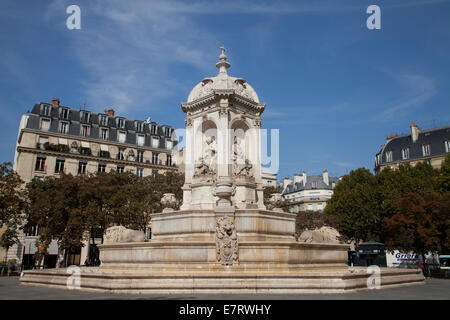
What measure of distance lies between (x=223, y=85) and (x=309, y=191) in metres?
77.2

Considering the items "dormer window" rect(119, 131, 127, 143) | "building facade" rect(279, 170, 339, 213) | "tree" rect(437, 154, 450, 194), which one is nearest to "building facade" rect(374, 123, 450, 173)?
"tree" rect(437, 154, 450, 194)

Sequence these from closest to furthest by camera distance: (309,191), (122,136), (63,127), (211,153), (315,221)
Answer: (211,153)
(315,221)
(63,127)
(122,136)
(309,191)

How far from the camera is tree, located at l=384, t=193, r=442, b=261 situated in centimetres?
3578

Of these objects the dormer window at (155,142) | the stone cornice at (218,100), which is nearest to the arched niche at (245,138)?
the stone cornice at (218,100)

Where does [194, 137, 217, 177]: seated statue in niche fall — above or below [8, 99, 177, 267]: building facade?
below

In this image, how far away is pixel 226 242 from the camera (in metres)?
14.4

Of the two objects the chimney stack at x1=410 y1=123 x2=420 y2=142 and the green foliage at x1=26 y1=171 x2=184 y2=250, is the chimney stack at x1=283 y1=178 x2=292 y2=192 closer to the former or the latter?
the chimney stack at x1=410 y1=123 x2=420 y2=142

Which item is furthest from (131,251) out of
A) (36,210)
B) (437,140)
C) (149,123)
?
(437,140)

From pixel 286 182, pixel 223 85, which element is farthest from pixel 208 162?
pixel 286 182

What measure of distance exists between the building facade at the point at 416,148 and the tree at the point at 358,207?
985 centimetres

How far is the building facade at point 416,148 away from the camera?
64562 mm

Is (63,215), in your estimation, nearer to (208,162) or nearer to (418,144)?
(208,162)

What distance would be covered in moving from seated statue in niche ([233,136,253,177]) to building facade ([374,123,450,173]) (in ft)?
177
